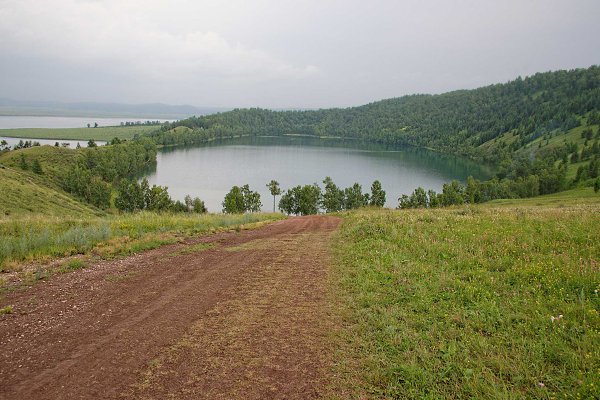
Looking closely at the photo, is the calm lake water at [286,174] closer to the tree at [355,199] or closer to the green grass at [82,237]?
the tree at [355,199]

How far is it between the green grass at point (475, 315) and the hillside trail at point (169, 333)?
1.00 m

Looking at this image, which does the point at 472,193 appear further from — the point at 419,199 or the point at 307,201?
the point at 307,201

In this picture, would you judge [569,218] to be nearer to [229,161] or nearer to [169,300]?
[169,300]

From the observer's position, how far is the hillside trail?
625 cm

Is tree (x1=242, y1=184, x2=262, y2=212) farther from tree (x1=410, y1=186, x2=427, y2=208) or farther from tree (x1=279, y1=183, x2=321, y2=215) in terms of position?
tree (x1=410, y1=186, x2=427, y2=208)

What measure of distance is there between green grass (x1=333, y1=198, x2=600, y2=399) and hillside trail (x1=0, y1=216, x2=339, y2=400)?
100 cm

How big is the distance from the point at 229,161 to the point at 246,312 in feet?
588

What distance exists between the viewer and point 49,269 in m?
11.5

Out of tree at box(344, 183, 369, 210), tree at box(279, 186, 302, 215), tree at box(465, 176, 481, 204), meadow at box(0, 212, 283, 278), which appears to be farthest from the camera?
tree at box(465, 176, 481, 204)

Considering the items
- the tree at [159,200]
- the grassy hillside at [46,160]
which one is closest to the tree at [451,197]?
the tree at [159,200]

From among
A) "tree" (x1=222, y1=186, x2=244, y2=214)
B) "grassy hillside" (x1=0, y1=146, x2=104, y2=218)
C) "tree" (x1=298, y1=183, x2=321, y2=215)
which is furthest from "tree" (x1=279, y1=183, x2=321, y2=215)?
"grassy hillside" (x1=0, y1=146, x2=104, y2=218)

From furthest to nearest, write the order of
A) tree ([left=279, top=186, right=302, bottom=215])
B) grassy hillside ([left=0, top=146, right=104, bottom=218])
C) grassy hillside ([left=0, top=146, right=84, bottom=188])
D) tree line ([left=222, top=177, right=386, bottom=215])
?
1. grassy hillside ([left=0, top=146, right=84, bottom=188])
2. tree ([left=279, top=186, right=302, bottom=215])
3. tree line ([left=222, top=177, right=386, bottom=215])
4. grassy hillside ([left=0, top=146, right=104, bottom=218])

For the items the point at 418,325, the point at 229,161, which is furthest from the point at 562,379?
the point at 229,161

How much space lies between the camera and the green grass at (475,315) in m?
6.14
